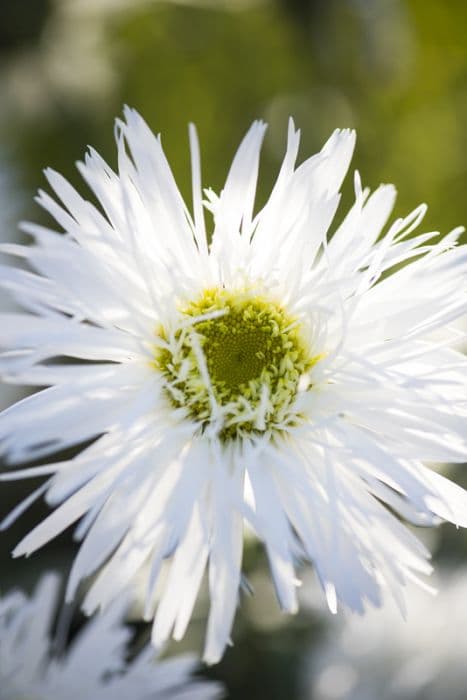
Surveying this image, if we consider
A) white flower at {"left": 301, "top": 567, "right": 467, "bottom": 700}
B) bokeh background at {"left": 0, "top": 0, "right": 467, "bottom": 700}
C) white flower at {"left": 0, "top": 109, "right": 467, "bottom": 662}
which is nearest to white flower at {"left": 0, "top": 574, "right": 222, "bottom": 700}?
white flower at {"left": 0, "top": 109, "right": 467, "bottom": 662}

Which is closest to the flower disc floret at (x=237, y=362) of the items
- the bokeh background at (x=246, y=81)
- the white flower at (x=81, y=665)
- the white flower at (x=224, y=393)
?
the white flower at (x=224, y=393)

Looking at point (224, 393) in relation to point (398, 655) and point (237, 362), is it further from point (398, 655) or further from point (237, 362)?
point (398, 655)

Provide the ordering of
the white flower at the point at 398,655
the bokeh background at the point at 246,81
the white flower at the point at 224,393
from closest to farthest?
the white flower at the point at 224,393, the white flower at the point at 398,655, the bokeh background at the point at 246,81

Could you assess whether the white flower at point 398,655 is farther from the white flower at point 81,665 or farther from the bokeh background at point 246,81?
the bokeh background at point 246,81

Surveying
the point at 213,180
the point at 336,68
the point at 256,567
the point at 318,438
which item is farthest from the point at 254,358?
the point at 336,68

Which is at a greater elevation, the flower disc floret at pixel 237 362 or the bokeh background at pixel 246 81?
the bokeh background at pixel 246 81

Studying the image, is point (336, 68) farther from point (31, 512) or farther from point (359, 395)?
point (359, 395)

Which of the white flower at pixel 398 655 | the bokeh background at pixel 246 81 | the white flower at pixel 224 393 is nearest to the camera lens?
the white flower at pixel 224 393
